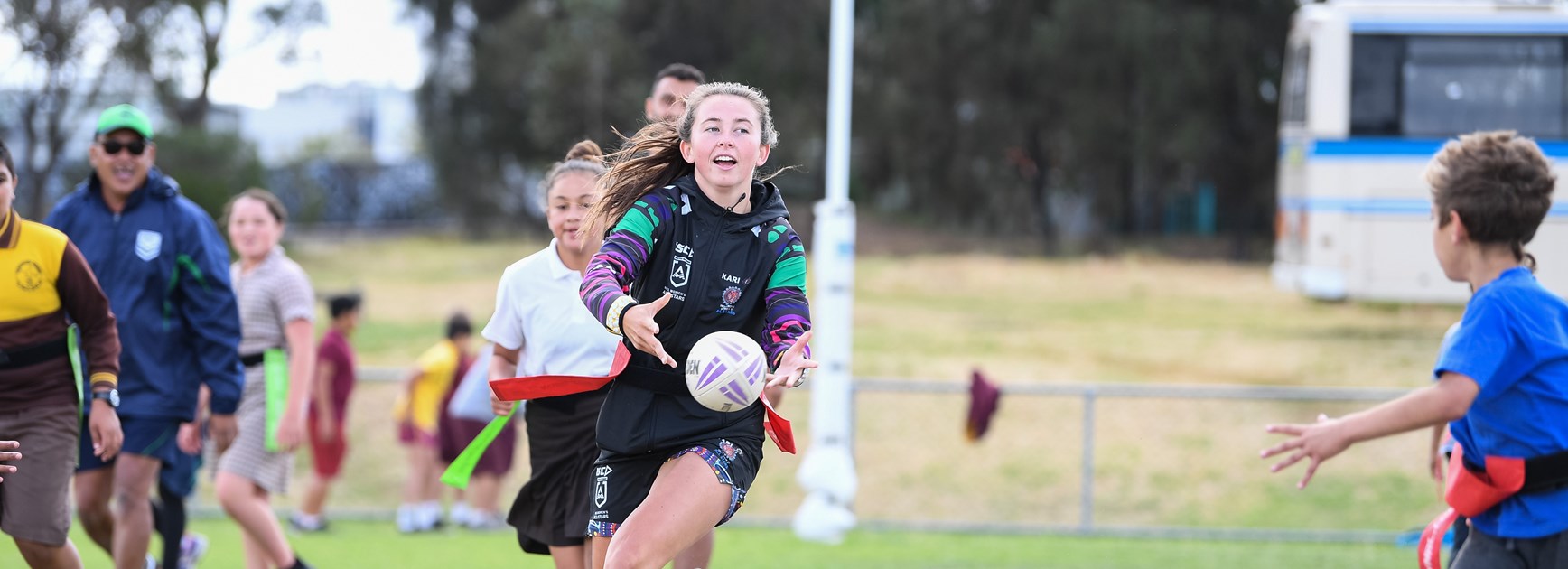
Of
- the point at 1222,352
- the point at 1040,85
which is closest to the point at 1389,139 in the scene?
the point at 1222,352

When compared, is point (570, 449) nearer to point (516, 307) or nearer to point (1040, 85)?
point (516, 307)

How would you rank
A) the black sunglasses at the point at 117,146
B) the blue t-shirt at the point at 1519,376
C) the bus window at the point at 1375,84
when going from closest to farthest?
the blue t-shirt at the point at 1519,376 → the black sunglasses at the point at 117,146 → the bus window at the point at 1375,84

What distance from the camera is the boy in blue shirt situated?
391 centimetres

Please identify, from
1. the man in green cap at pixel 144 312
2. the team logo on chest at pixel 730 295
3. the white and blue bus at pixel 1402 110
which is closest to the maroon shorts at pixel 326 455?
the man in green cap at pixel 144 312

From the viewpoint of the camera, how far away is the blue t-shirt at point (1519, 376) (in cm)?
402

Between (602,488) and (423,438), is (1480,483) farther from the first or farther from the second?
(423,438)

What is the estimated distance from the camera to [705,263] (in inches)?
166

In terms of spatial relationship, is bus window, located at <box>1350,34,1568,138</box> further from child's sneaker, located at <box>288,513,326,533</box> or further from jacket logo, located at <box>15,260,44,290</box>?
jacket logo, located at <box>15,260,44,290</box>

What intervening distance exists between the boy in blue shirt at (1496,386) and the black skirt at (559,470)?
2374 mm

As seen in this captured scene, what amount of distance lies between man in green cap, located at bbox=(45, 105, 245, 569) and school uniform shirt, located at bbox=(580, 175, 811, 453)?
2.87 meters

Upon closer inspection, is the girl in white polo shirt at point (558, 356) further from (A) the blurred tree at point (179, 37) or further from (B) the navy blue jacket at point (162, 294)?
(A) the blurred tree at point (179, 37)

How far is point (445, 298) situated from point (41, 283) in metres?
18.9

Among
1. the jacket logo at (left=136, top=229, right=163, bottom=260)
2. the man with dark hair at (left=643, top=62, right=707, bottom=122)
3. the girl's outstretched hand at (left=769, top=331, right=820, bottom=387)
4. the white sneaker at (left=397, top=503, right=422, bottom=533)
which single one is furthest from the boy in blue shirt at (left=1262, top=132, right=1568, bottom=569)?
the white sneaker at (left=397, top=503, right=422, bottom=533)

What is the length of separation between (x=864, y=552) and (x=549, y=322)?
17.6 ft
